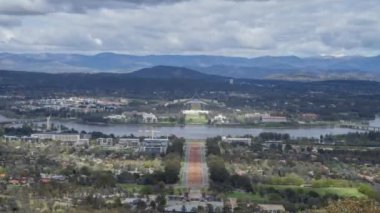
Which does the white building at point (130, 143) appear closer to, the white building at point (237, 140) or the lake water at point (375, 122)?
the white building at point (237, 140)

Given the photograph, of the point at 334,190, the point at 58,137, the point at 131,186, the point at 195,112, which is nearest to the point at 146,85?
the point at 195,112

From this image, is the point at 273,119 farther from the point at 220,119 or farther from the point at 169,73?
the point at 169,73

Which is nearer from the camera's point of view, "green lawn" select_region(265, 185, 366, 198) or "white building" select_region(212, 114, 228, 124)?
"green lawn" select_region(265, 185, 366, 198)

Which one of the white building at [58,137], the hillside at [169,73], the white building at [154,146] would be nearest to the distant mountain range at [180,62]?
the hillside at [169,73]

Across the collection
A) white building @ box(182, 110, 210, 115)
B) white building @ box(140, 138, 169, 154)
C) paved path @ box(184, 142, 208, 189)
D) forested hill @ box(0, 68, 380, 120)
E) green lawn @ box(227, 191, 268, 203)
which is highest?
forested hill @ box(0, 68, 380, 120)

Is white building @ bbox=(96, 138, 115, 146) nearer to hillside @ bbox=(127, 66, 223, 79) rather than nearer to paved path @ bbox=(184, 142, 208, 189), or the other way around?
paved path @ bbox=(184, 142, 208, 189)

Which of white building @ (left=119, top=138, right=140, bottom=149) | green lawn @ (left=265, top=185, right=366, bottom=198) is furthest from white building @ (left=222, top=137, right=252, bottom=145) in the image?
green lawn @ (left=265, top=185, right=366, bottom=198)
